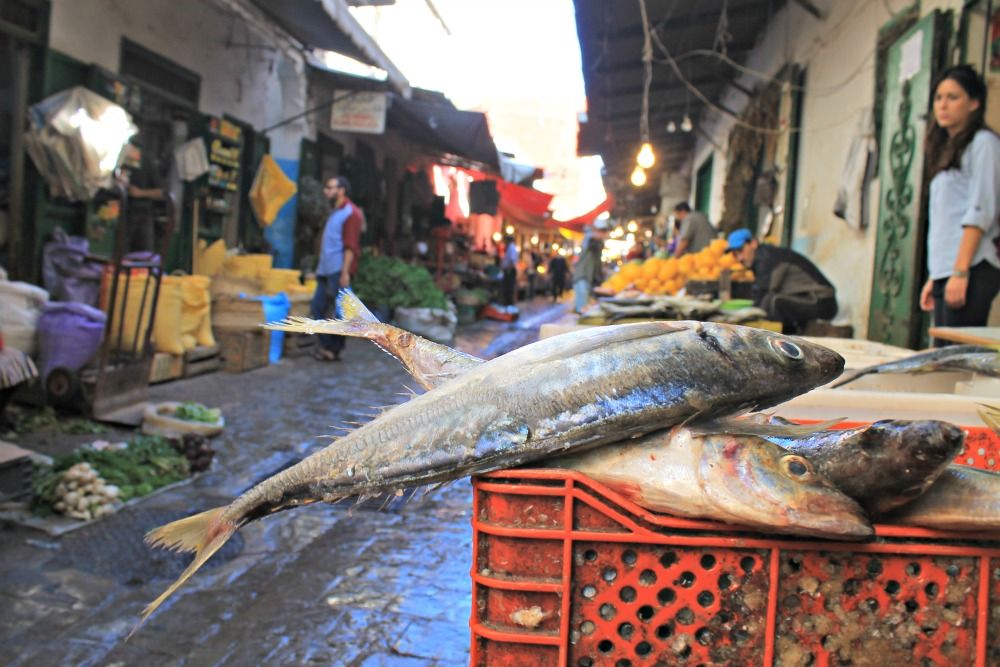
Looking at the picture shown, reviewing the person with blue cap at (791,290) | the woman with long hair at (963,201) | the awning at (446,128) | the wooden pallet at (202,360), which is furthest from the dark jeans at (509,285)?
the woman with long hair at (963,201)

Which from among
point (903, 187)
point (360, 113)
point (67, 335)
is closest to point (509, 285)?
point (360, 113)

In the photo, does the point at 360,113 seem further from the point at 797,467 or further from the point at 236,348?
the point at 797,467

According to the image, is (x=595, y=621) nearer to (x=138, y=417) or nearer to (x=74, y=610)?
(x=74, y=610)

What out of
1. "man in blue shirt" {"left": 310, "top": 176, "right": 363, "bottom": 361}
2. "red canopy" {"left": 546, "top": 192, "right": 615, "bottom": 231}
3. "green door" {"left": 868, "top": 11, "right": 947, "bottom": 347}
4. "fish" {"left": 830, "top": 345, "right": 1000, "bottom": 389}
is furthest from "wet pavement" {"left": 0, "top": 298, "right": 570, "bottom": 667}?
"red canopy" {"left": 546, "top": 192, "right": 615, "bottom": 231}

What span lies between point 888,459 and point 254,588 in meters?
2.82

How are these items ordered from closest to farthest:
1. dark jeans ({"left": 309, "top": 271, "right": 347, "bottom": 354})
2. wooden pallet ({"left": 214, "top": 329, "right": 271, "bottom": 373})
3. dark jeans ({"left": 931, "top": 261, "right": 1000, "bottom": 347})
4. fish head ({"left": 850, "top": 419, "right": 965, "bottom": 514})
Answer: fish head ({"left": 850, "top": 419, "right": 965, "bottom": 514}), dark jeans ({"left": 931, "top": 261, "right": 1000, "bottom": 347}), wooden pallet ({"left": 214, "top": 329, "right": 271, "bottom": 373}), dark jeans ({"left": 309, "top": 271, "right": 347, "bottom": 354})

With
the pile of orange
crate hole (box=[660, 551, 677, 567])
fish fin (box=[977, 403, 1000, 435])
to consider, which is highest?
the pile of orange

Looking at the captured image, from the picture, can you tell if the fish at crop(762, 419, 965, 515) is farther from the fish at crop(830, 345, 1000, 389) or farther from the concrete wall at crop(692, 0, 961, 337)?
the concrete wall at crop(692, 0, 961, 337)

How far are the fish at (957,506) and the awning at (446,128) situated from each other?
12.3 meters

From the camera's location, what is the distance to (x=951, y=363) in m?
2.27

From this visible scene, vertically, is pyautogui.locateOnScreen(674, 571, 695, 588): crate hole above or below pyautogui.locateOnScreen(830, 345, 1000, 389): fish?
below

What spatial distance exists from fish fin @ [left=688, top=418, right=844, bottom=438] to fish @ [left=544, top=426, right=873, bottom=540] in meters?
0.03

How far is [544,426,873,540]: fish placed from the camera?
3.92ft

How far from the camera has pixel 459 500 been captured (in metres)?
4.58
